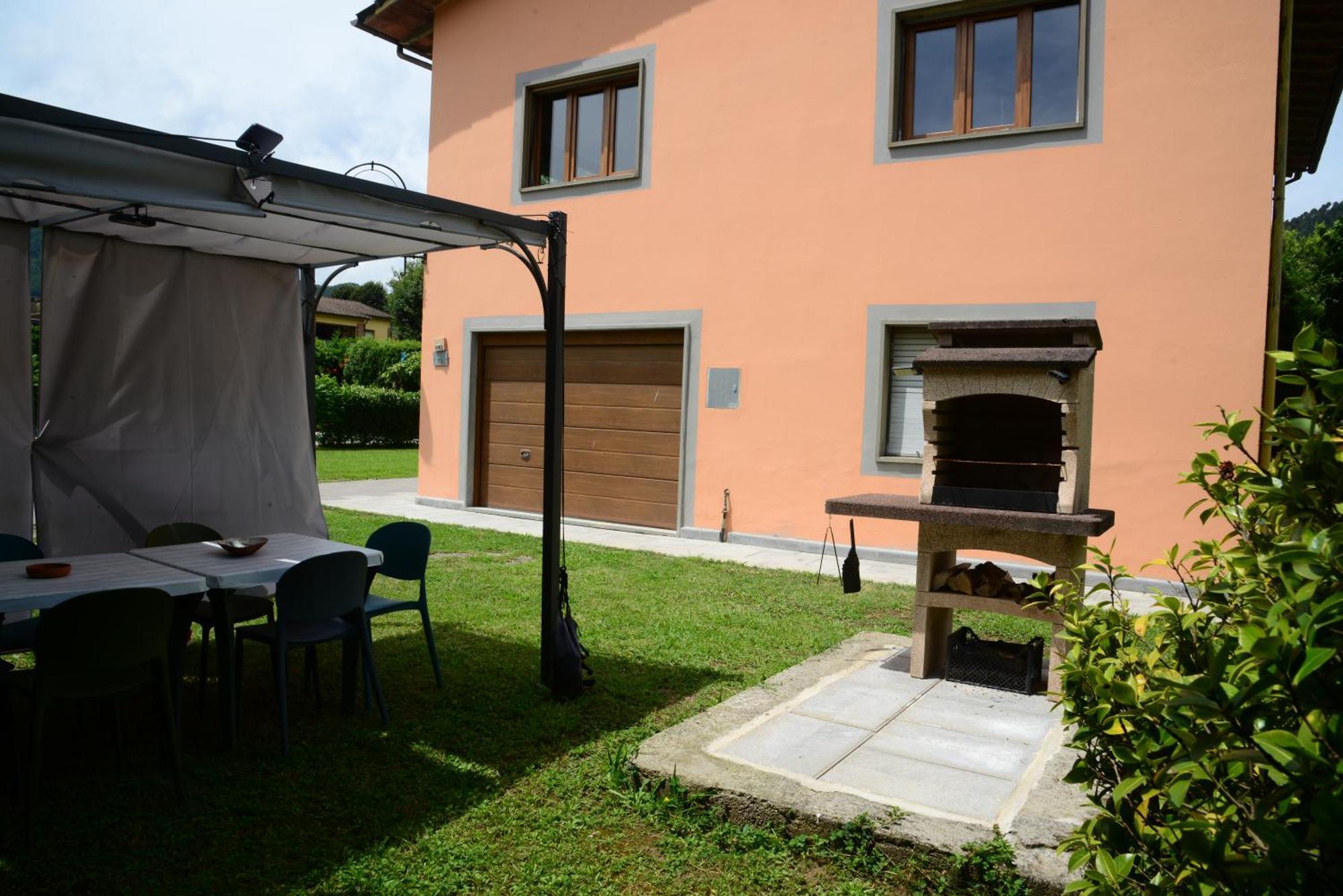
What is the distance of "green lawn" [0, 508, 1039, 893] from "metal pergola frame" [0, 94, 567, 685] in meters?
0.68

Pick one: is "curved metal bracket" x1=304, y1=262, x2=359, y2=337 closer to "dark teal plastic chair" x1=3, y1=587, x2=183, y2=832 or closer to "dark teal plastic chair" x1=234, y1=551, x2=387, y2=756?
"dark teal plastic chair" x1=234, y1=551, x2=387, y2=756

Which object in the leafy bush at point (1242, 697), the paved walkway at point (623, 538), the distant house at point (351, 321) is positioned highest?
the distant house at point (351, 321)

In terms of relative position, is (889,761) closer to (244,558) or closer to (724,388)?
(244,558)

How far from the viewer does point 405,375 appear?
2625 cm

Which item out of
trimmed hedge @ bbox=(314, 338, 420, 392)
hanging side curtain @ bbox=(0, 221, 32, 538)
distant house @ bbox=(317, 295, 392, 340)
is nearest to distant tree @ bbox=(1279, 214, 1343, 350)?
trimmed hedge @ bbox=(314, 338, 420, 392)

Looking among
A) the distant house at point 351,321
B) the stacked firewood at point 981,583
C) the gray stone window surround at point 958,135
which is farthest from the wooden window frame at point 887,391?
the distant house at point 351,321

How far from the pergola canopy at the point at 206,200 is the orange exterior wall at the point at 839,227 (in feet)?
14.9

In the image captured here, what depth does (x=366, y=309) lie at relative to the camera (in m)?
49.9

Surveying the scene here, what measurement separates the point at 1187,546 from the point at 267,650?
682 centimetres

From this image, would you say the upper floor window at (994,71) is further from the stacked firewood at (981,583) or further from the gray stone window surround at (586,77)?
the stacked firewood at (981,583)

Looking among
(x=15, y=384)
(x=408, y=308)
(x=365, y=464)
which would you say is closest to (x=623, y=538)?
(x=15, y=384)

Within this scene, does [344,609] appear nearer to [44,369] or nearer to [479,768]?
[479,768]

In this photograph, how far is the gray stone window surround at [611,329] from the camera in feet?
32.8

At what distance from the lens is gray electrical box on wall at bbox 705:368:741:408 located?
9680 mm
